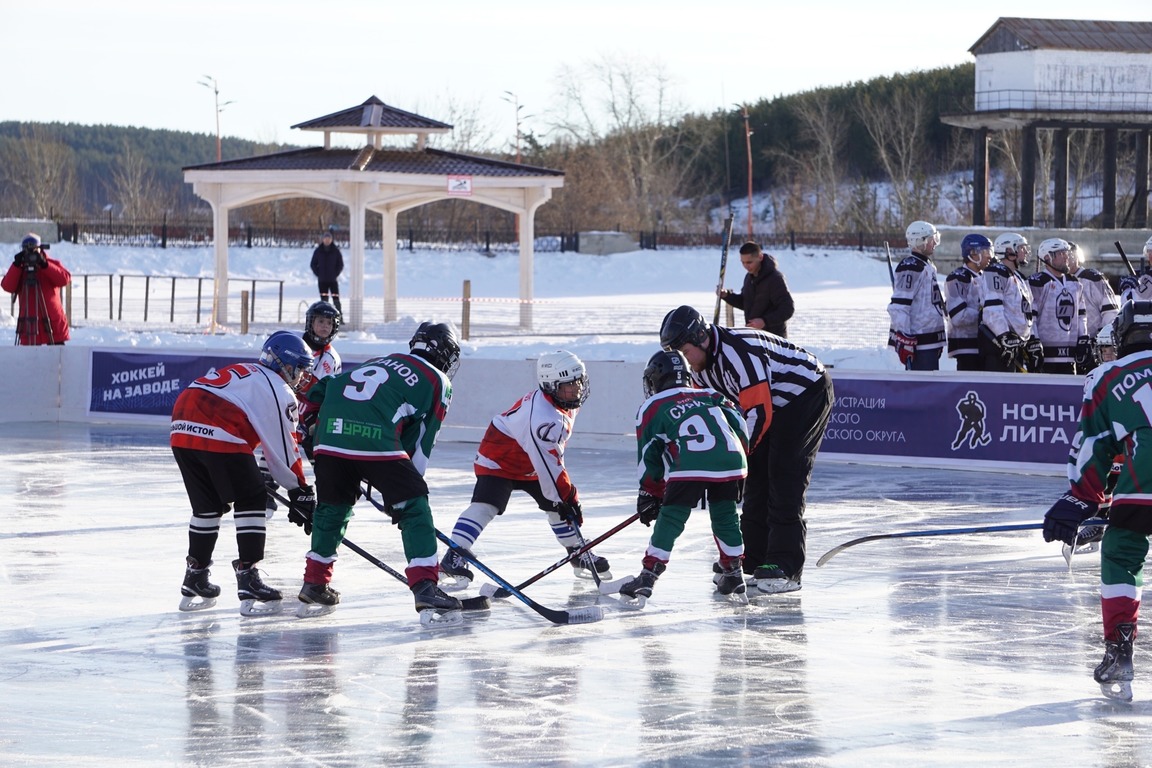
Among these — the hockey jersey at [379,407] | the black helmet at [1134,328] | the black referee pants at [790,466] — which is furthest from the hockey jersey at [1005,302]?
the hockey jersey at [379,407]

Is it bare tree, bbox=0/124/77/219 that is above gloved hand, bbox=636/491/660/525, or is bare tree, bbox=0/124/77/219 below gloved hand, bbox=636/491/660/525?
above

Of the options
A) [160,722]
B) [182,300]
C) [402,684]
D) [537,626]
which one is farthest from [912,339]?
[182,300]

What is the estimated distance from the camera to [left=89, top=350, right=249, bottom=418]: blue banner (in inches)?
552

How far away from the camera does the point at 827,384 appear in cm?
707

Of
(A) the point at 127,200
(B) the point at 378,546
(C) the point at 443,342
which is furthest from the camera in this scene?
(A) the point at 127,200

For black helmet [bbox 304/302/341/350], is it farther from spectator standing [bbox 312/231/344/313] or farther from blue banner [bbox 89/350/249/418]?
spectator standing [bbox 312/231/344/313]

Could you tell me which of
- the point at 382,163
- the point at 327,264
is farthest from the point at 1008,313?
the point at 382,163

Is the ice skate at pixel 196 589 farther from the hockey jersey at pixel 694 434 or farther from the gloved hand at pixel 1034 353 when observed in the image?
the gloved hand at pixel 1034 353

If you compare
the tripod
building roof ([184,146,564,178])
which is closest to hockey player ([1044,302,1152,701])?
the tripod

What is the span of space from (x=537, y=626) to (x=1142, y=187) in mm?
35728

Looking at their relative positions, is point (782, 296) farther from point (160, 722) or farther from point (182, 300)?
point (182, 300)

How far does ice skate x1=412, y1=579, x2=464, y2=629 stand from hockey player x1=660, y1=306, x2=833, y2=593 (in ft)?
4.56

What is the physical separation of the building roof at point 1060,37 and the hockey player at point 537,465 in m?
31.6

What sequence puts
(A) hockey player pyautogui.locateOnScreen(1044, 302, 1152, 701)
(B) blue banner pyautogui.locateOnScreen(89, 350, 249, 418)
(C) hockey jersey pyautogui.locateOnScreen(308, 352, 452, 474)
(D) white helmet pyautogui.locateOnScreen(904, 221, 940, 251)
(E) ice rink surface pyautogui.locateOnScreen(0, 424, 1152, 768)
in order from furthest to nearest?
(B) blue banner pyautogui.locateOnScreen(89, 350, 249, 418) < (D) white helmet pyautogui.locateOnScreen(904, 221, 940, 251) < (C) hockey jersey pyautogui.locateOnScreen(308, 352, 452, 474) < (A) hockey player pyautogui.locateOnScreen(1044, 302, 1152, 701) < (E) ice rink surface pyautogui.locateOnScreen(0, 424, 1152, 768)
